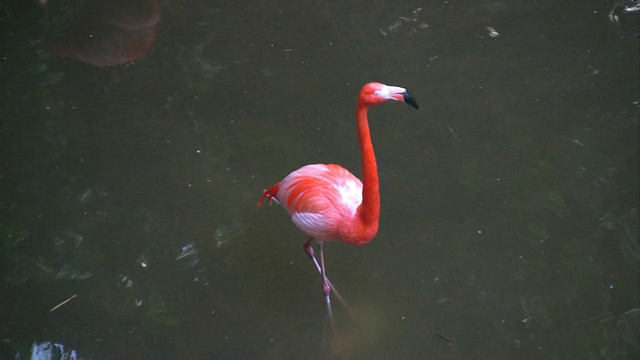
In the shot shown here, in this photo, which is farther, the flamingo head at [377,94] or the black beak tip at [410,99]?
the flamingo head at [377,94]

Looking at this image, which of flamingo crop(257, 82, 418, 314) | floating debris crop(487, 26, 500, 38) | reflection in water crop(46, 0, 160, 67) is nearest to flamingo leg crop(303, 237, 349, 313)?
flamingo crop(257, 82, 418, 314)

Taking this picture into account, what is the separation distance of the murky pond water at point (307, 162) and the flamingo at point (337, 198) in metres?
0.40

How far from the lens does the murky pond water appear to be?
11.7 feet

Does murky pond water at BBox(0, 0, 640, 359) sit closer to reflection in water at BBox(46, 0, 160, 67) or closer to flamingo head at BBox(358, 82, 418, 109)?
reflection in water at BBox(46, 0, 160, 67)

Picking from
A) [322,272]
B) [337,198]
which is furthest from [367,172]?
[322,272]

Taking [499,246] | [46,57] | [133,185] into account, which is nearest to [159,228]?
[133,185]

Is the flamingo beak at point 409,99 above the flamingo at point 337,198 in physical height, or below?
above

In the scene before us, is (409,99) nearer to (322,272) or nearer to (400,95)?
(400,95)

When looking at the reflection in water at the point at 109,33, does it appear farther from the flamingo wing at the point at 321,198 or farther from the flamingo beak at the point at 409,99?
A: the flamingo beak at the point at 409,99

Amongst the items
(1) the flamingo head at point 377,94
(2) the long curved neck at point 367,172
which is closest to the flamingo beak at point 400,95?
(1) the flamingo head at point 377,94

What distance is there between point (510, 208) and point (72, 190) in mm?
2303

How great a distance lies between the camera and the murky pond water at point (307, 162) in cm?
356

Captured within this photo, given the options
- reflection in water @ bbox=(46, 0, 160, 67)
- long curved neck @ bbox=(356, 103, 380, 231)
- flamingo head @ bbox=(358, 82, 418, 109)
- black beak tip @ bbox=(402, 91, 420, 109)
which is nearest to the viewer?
black beak tip @ bbox=(402, 91, 420, 109)

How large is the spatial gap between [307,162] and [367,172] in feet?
3.48
